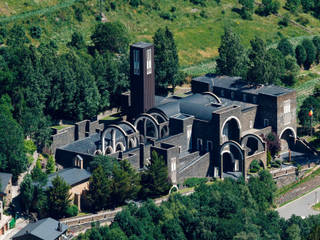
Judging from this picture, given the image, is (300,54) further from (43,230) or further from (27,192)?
(43,230)

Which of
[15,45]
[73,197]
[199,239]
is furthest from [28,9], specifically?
[199,239]

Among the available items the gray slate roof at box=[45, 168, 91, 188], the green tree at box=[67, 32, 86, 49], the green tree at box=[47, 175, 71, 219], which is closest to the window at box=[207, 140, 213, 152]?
the gray slate roof at box=[45, 168, 91, 188]

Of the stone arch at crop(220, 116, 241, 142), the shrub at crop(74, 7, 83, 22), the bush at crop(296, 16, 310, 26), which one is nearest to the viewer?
the stone arch at crop(220, 116, 241, 142)

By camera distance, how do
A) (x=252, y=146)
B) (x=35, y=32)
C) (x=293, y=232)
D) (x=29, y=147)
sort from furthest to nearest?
(x=35, y=32)
(x=252, y=146)
(x=29, y=147)
(x=293, y=232)

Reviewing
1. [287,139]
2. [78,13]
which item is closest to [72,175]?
[287,139]

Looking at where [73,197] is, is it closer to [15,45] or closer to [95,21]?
[15,45]

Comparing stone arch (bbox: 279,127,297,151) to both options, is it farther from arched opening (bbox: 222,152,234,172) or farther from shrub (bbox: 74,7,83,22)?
shrub (bbox: 74,7,83,22)

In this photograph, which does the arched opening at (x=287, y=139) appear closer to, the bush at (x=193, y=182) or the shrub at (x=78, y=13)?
the bush at (x=193, y=182)
